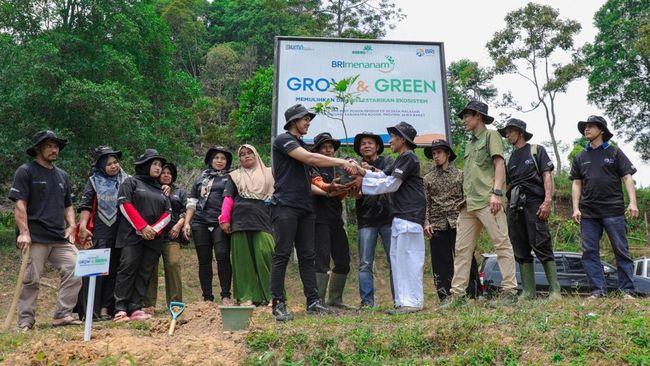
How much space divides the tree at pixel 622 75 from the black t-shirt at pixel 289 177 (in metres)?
22.9

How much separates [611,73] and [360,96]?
61.6 feet

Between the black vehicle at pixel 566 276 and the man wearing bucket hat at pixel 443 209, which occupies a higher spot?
the man wearing bucket hat at pixel 443 209

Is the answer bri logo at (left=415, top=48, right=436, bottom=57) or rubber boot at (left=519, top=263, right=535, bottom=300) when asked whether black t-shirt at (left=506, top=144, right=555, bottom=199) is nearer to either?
rubber boot at (left=519, top=263, right=535, bottom=300)

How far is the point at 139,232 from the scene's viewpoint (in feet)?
20.7

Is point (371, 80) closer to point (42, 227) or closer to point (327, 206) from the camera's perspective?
point (327, 206)

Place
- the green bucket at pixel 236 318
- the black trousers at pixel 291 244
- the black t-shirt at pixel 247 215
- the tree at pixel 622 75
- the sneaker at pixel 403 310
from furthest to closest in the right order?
the tree at pixel 622 75, the black t-shirt at pixel 247 215, the sneaker at pixel 403 310, the black trousers at pixel 291 244, the green bucket at pixel 236 318

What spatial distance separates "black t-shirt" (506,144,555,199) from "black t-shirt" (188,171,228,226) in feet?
9.78

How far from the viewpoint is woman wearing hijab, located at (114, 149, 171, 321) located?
6.28 metres

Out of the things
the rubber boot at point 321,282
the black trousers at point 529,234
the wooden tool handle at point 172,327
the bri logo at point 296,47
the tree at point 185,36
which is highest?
the tree at point 185,36

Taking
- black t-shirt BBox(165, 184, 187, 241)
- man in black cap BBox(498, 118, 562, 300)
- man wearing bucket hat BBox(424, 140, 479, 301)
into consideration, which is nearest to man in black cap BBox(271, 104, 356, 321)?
man wearing bucket hat BBox(424, 140, 479, 301)

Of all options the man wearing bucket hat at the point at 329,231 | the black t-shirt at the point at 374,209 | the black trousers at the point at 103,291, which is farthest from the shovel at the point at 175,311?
the black t-shirt at the point at 374,209

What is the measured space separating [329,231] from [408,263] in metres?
1.02

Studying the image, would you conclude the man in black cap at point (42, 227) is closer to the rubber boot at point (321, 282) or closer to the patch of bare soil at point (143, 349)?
the patch of bare soil at point (143, 349)

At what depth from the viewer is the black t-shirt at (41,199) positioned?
5.82m
